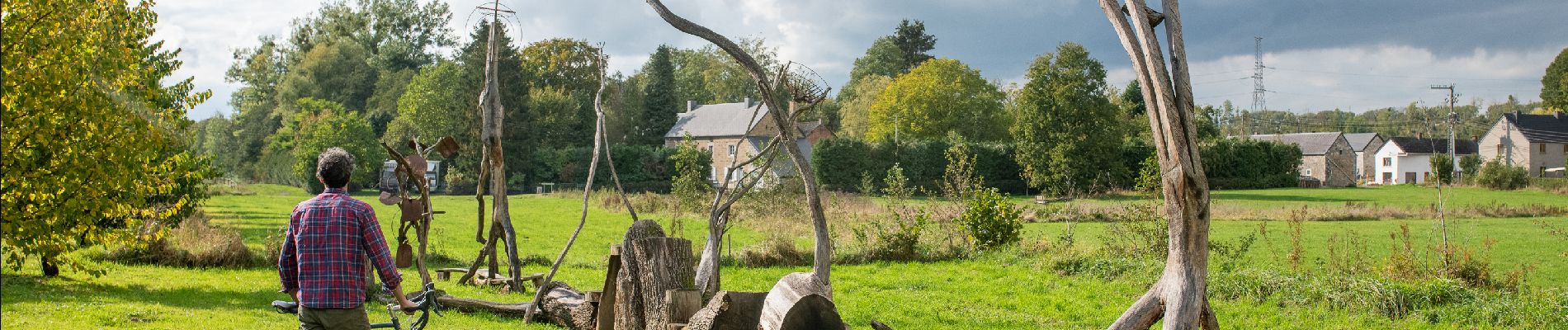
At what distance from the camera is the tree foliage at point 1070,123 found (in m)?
36.9

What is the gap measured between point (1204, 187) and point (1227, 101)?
120141 mm

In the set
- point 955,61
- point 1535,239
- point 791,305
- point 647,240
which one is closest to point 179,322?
point 647,240

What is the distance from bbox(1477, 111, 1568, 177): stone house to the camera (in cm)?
5819

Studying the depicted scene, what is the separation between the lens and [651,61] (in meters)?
57.3

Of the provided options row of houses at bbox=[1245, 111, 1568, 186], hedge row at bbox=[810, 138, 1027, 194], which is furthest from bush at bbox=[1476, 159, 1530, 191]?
hedge row at bbox=[810, 138, 1027, 194]

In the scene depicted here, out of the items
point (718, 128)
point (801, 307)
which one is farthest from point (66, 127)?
point (718, 128)

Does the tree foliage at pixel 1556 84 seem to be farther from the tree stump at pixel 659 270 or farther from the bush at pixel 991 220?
the tree stump at pixel 659 270

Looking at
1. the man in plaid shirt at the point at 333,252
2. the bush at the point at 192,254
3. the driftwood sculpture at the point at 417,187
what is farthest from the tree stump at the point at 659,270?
the bush at the point at 192,254

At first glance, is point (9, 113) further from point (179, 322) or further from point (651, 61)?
point (651, 61)

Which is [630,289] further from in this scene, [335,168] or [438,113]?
[438,113]

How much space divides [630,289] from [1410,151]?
3128 inches

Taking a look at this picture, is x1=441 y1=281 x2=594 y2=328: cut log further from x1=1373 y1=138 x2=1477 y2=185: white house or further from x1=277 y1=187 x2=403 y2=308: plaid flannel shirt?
x1=1373 y1=138 x2=1477 y2=185: white house

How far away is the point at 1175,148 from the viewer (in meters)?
3.54

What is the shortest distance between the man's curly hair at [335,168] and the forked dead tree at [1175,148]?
3.07m
